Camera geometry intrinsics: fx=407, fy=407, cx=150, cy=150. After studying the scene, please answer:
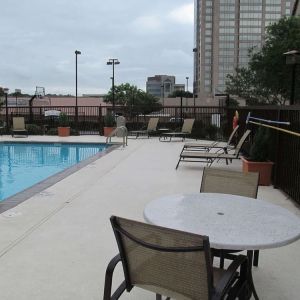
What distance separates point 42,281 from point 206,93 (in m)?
99.2

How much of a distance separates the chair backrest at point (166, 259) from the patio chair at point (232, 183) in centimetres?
161

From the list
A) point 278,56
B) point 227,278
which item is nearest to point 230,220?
point 227,278

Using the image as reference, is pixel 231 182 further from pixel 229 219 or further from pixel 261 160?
pixel 261 160

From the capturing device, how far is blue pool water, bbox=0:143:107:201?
941 centimetres

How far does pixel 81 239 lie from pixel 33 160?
8.98m

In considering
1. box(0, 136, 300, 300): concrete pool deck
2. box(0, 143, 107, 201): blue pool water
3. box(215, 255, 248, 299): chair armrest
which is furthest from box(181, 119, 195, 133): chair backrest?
box(215, 255, 248, 299): chair armrest

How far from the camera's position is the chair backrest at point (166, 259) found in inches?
78.7

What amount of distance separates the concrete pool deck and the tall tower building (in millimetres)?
92002

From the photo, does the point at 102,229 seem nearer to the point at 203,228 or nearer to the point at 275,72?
the point at 203,228

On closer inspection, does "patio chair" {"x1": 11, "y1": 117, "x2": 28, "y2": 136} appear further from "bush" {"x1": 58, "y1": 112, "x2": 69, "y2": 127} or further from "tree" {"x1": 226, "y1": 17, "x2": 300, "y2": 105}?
"tree" {"x1": 226, "y1": 17, "x2": 300, "y2": 105}

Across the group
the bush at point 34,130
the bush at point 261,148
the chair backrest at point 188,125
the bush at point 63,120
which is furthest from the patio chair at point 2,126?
the bush at point 261,148

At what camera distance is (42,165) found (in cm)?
1182

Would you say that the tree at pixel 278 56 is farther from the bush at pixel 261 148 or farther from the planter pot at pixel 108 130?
the bush at pixel 261 148

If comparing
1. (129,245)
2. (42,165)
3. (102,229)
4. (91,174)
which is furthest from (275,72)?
(129,245)
